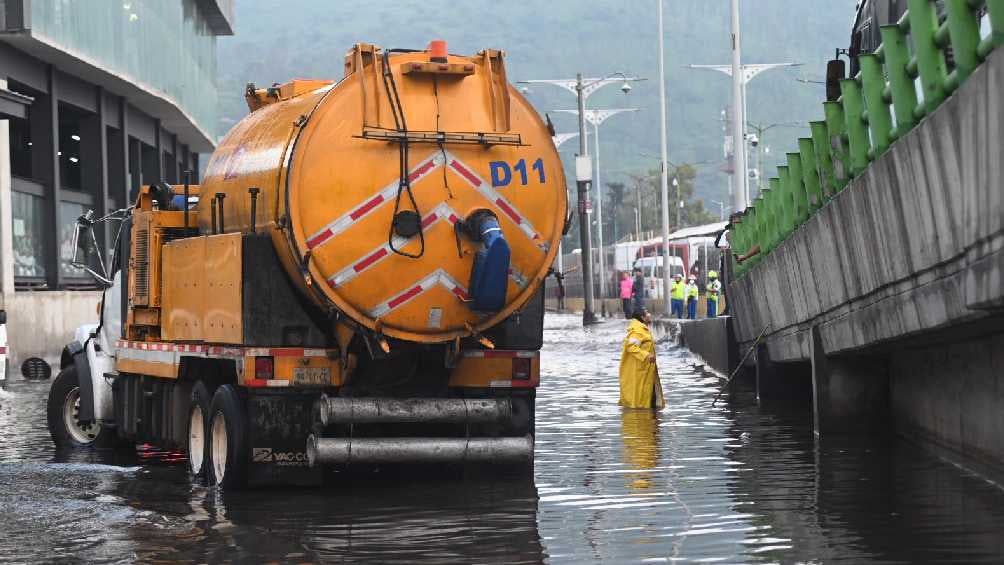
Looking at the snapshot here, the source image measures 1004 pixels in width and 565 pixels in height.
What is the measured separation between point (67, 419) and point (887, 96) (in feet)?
30.6

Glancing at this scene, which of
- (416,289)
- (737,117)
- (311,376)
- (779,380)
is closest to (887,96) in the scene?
(416,289)

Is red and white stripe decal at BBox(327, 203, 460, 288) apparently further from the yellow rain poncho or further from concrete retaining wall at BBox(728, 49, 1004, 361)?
the yellow rain poncho

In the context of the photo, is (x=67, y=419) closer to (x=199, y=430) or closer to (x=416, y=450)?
(x=199, y=430)

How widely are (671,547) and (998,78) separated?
10.3 feet

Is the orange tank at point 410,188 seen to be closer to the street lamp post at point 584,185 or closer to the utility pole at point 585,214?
the street lamp post at point 584,185

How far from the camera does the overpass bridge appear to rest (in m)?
9.58

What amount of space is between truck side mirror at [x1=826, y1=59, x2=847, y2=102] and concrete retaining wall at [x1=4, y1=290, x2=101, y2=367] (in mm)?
20388

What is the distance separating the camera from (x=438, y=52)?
1273 cm

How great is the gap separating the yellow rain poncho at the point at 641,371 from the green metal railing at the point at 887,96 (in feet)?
8.66

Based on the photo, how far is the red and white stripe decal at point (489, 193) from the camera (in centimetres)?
1264

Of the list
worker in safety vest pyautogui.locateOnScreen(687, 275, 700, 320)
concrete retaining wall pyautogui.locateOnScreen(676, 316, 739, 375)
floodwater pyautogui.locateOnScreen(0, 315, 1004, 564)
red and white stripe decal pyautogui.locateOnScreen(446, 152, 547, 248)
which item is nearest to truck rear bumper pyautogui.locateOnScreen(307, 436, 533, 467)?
floodwater pyautogui.locateOnScreen(0, 315, 1004, 564)

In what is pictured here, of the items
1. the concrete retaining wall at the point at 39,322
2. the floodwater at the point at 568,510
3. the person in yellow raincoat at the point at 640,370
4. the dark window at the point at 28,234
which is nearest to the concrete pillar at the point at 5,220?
the concrete retaining wall at the point at 39,322

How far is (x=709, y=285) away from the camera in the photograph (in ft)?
176

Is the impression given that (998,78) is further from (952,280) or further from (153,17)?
(153,17)
